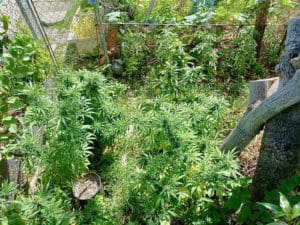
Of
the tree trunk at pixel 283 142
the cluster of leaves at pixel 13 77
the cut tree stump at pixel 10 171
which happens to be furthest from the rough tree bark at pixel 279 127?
the cut tree stump at pixel 10 171

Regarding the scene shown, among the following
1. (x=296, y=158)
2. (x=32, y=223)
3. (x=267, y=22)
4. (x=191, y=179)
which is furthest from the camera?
(x=267, y=22)

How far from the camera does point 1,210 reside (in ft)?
5.09

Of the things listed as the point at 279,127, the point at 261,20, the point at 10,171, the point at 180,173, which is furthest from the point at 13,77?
the point at 261,20

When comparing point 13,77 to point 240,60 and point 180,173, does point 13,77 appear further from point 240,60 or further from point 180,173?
point 240,60

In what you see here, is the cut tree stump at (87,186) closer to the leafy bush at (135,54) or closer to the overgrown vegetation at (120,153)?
the overgrown vegetation at (120,153)

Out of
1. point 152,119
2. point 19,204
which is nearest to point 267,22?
point 152,119

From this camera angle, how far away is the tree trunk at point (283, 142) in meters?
1.58

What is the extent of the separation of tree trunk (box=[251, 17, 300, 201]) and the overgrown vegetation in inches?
4.5

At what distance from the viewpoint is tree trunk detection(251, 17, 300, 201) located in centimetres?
158

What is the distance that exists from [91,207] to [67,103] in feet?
2.16

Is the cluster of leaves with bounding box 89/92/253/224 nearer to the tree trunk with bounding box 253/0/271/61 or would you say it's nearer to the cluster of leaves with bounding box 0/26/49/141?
the cluster of leaves with bounding box 0/26/49/141

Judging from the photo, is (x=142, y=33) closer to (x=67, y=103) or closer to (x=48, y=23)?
(x=48, y=23)

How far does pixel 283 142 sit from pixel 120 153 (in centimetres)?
121

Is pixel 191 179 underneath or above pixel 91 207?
above
